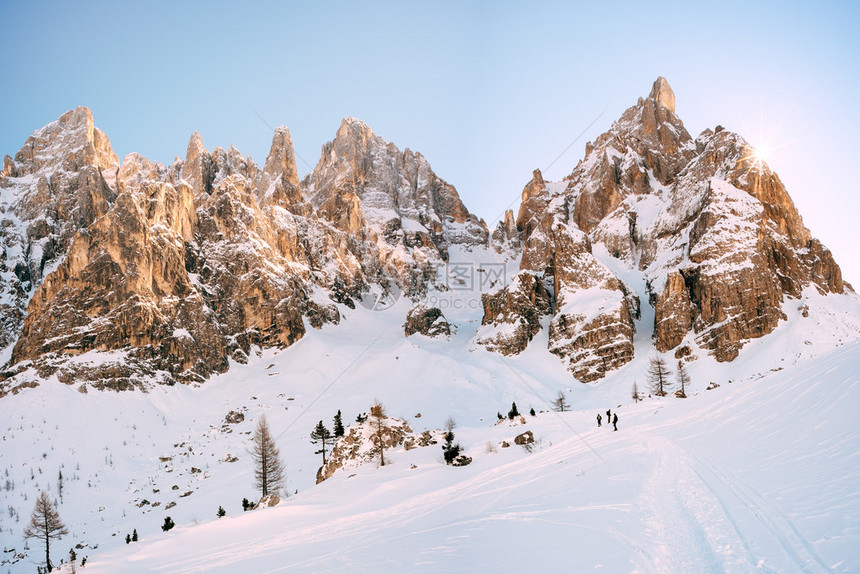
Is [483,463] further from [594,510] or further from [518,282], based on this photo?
[518,282]

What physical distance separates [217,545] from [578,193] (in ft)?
466

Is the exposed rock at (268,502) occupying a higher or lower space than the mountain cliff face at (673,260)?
lower

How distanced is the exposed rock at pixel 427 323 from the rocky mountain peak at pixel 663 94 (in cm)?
10004

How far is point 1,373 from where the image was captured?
73500 mm

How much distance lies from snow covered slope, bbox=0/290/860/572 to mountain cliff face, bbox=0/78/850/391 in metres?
28.9

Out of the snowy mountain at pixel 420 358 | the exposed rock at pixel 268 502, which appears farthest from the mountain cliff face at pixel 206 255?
the exposed rock at pixel 268 502

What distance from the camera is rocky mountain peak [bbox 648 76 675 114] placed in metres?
145

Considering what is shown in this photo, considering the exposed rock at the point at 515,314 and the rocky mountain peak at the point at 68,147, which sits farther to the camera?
the rocky mountain peak at the point at 68,147

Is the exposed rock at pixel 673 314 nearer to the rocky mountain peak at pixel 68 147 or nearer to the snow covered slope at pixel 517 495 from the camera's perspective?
the snow covered slope at pixel 517 495

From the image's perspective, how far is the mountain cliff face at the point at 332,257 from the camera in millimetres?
80812

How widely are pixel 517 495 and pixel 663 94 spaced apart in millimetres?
163574

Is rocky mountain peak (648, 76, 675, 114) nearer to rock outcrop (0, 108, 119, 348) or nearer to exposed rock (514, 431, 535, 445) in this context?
exposed rock (514, 431, 535, 445)

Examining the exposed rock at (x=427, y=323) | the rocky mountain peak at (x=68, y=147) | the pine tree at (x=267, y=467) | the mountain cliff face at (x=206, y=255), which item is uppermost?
the rocky mountain peak at (x=68, y=147)

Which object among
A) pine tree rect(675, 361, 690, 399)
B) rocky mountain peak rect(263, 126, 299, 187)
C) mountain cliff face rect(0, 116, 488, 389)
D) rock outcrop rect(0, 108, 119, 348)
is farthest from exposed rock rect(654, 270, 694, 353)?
rock outcrop rect(0, 108, 119, 348)
